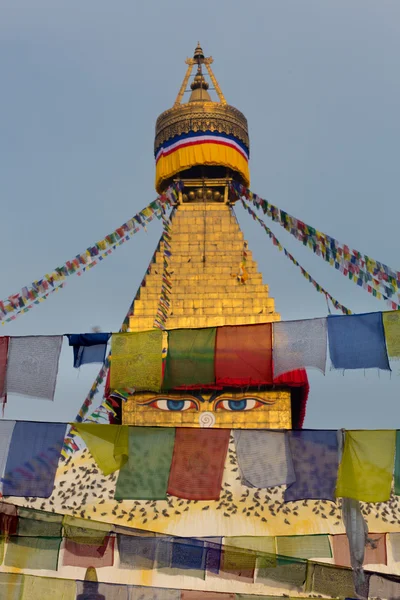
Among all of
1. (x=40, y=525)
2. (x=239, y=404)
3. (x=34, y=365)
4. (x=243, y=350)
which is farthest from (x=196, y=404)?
(x=40, y=525)

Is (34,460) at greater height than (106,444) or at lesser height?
lesser

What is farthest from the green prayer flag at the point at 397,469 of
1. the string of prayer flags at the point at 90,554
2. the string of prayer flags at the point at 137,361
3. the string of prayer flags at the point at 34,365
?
the string of prayer flags at the point at 34,365

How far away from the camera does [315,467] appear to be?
10.2m

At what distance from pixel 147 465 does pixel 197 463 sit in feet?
2.11

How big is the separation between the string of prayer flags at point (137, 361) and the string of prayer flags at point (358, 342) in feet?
7.78

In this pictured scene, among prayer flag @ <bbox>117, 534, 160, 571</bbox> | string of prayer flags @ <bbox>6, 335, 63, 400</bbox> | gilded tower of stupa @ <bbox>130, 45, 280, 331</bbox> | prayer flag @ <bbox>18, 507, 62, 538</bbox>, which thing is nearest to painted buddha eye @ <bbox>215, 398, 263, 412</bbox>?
gilded tower of stupa @ <bbox>130, 45, 280, 331</bbox>

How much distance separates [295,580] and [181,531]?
16.3ft

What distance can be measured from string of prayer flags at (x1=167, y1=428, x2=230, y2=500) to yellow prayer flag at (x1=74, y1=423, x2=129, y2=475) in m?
0.66

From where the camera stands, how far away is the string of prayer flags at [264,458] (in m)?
10.2

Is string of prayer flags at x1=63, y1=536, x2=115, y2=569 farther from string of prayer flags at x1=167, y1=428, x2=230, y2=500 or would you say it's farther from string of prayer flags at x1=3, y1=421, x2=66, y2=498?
string of prayer flags at x1=167, y1=428, x2=230, y2=500

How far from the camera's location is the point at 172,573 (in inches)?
386

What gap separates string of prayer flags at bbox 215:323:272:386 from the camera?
11.4 m

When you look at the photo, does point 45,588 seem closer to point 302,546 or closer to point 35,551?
point 35,551

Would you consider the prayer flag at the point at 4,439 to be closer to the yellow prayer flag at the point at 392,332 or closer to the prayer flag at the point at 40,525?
the prayer flag at the point at 40,525
